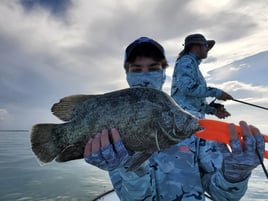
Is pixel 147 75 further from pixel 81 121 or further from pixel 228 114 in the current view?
pixel 228 114

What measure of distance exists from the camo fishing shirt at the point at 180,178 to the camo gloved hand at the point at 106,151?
514mm

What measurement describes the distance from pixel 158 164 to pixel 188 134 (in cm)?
152

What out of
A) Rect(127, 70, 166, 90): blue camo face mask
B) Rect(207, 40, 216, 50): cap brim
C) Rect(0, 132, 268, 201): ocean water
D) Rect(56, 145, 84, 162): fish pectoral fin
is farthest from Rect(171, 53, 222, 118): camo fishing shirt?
Rect(0, 132, 268, 201): ocean water

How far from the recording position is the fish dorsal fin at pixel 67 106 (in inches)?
106

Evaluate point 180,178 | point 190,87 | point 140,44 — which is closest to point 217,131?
point 180,178

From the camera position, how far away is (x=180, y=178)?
3.75m

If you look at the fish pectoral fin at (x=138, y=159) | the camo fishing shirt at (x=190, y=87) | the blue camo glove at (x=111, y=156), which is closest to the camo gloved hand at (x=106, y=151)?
the blue camo glove at (x=111, y=156)

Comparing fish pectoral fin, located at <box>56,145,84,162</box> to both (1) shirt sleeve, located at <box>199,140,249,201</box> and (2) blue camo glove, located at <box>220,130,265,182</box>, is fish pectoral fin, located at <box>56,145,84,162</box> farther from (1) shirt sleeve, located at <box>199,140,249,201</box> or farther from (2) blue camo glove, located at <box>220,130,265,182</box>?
(1) shirt sleeve, located at <box>199,140,249,201</box>

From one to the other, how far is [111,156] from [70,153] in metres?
0.37

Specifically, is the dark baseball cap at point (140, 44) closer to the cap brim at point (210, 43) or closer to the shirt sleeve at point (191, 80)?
the shirt sleeve at point (191, 80)

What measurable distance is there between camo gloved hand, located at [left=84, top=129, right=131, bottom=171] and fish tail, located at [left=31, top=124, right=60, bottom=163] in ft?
1.02

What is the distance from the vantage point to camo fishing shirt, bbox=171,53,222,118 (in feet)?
21.2

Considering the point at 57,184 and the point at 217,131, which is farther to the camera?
the point at 57,184

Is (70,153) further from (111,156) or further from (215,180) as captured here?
(215,180)
